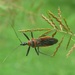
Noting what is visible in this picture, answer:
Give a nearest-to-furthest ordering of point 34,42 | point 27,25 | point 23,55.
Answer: point 34,42
point 23,55
point 27,25

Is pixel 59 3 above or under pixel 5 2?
under

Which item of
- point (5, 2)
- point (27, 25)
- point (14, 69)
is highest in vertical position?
point (5, 2)

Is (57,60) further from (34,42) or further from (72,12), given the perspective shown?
(34,42)

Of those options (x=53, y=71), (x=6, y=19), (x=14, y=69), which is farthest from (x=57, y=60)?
(x=6, y=19)

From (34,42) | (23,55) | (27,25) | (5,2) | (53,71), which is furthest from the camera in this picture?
(27,25)

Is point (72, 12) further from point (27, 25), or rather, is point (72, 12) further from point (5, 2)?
point (5, 2)

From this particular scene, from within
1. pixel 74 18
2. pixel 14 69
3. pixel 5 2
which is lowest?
pixel 14 69

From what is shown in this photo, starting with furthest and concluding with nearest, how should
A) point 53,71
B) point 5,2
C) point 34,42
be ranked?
point 53,71 → point 5,2 → point 34,42

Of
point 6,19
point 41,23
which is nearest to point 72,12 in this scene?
point 41,23

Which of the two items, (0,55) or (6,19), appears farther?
(0,55)
